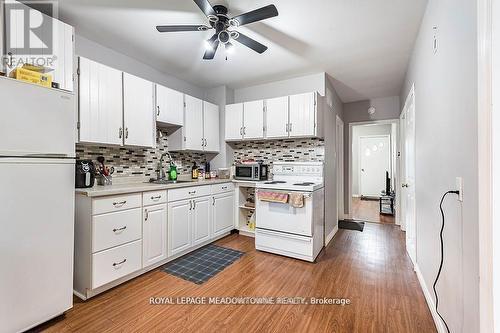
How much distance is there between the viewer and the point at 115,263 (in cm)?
209

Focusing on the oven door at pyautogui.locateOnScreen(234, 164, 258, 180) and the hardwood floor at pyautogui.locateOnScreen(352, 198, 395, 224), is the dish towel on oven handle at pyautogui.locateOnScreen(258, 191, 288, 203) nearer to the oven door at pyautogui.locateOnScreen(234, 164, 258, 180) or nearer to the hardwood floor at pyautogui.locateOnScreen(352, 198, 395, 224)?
the oven door at pyautogui.locateOnScreen(234, 164, 258, 180)

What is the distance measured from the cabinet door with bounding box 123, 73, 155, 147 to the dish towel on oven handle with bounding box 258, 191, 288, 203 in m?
1.55

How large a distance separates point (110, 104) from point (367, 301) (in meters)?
3.16

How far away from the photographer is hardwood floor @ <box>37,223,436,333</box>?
166cm

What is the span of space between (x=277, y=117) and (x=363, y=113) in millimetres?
2372

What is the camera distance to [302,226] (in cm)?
275

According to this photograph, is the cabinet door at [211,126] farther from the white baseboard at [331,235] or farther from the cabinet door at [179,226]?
the white baseboard at [331,235]

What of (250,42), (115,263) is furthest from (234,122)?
(115,263)

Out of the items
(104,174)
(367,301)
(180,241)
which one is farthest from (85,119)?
(367,301)

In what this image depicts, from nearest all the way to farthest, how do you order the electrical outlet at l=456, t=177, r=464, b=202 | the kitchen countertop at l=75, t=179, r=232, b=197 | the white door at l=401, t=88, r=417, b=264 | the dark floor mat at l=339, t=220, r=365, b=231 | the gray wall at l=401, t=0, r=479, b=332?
the gray wall at l=401, t=0, r=479, b=332 < the electrical outlet at l=456, t=177, r=464, b=202 < the kitchen countertop at l=75, t=179, r=232, b=197 < the white door at l=401, t=88, r=417, b=264 < the dark floor mat at l=339, t=220, r=365, b=231

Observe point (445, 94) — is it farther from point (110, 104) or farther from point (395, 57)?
point (110, 104)

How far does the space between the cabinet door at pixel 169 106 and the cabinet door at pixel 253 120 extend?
999 millimetres

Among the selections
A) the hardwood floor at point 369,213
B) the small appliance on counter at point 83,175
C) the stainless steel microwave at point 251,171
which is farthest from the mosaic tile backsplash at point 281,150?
the hardwood floor at point 369,213

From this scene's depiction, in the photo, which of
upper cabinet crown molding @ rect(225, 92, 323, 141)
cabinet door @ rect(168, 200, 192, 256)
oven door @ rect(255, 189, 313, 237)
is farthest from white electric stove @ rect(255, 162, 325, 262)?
cabinet door @ rect(168, 200, 192, 256)
